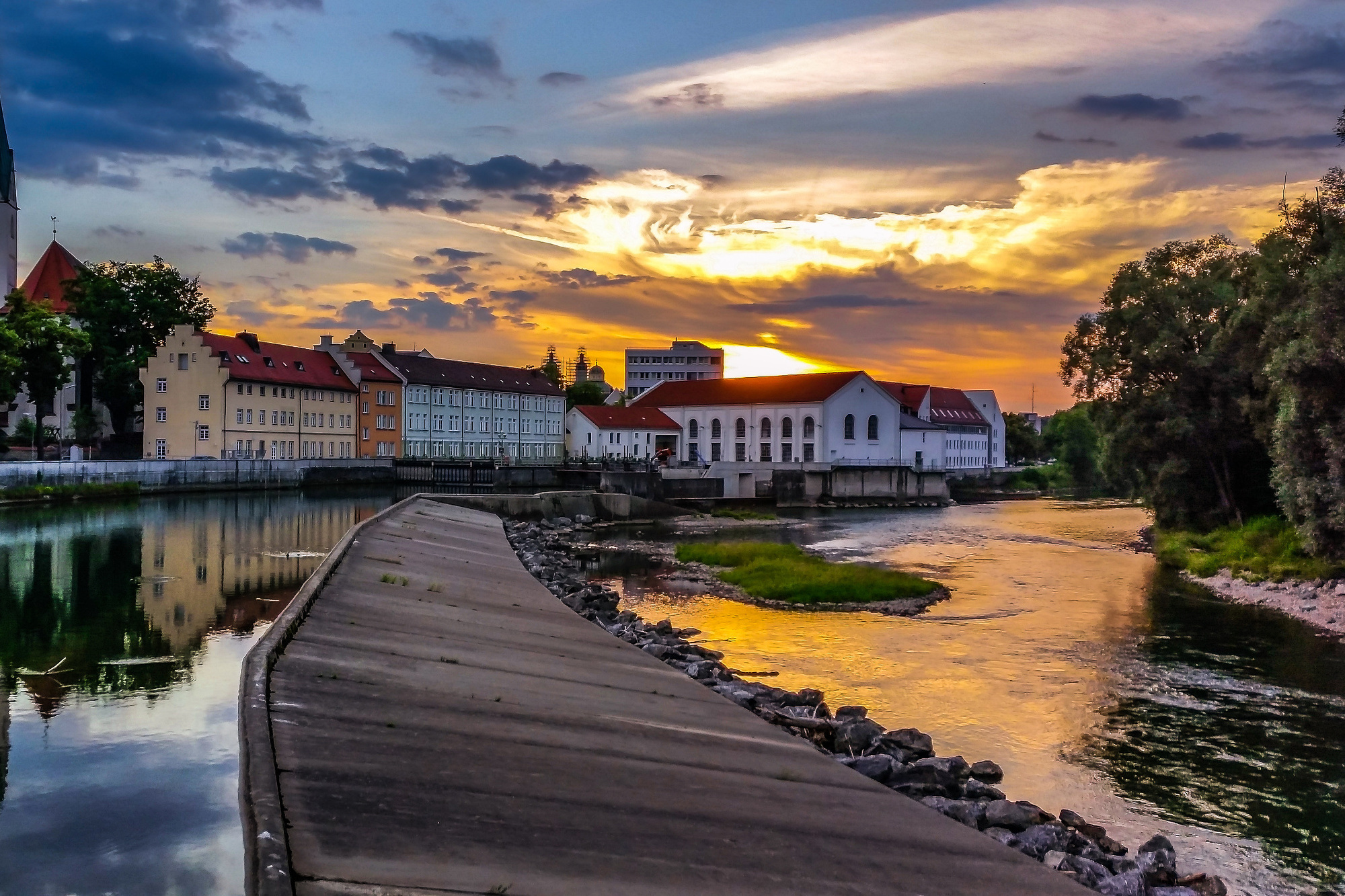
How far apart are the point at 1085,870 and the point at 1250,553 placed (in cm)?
2779

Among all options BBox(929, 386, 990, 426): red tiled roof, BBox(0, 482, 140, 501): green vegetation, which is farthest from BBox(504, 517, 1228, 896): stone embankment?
BBox(929, 386, 990, 426): red tiled roof

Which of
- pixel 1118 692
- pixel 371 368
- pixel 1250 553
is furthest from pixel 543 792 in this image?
pixel 371 368

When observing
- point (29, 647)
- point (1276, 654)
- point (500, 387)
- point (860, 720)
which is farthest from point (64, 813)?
point (500, 387)

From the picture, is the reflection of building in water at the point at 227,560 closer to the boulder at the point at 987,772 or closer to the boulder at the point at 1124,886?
the boulder at the point at 987,772

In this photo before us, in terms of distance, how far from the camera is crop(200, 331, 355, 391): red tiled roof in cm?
7488

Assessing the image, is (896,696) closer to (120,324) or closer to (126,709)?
(126,709)

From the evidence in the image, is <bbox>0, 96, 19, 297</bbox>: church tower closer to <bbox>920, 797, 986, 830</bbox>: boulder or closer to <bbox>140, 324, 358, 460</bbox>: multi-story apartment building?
<bbox>140, 324, 358, 460</bbox>: multi-story apartment building

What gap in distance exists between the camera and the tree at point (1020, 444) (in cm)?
14738

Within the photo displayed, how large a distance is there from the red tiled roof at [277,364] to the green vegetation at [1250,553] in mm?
62553

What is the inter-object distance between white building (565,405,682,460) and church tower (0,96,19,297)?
4923cm

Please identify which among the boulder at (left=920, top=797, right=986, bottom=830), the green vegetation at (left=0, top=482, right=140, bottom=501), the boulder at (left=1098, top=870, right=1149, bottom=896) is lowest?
the boulder at (left=1098, top=870, right=1149, bottom=896)

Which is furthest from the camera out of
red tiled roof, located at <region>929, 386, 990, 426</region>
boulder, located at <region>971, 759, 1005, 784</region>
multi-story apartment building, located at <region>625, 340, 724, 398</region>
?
multi-story apartment building, located at <region>625, 340, 724, 398</region>

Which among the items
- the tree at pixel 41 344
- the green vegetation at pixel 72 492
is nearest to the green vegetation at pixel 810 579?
the green vegetation at pixel 72 492

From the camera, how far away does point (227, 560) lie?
31156mm
